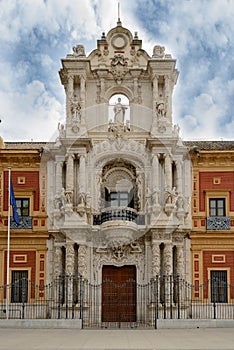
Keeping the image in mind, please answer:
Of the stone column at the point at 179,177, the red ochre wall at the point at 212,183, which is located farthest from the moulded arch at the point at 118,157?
the red ochre wall at the point at 212,183

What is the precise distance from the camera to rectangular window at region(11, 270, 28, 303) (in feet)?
107

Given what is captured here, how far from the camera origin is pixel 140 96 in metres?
34.4

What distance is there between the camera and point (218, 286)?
32.7m

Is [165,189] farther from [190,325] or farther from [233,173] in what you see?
[190,325]

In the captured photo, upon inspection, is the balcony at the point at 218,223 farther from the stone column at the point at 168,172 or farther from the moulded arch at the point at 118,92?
the moulded arch at the point at 118,92

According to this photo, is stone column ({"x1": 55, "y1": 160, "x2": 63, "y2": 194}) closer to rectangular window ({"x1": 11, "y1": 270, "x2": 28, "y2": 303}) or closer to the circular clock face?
rectangular window ({"x1": 11, "y1": 270, "x2": 28, "y2": 303})

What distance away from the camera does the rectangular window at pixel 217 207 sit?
3381 centimetres

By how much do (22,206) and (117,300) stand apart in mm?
6839

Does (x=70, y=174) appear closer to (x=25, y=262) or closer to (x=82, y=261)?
(x=82, y=261)

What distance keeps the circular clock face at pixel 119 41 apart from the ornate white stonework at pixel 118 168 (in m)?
0.05

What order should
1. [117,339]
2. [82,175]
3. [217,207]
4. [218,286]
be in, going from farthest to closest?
[217,207]
[82,175]
[218,286]
[117,339]

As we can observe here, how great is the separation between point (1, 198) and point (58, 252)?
425 centimetres

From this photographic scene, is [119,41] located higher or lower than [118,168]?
higher

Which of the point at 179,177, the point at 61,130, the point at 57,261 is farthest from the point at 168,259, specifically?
the point at 61,130
